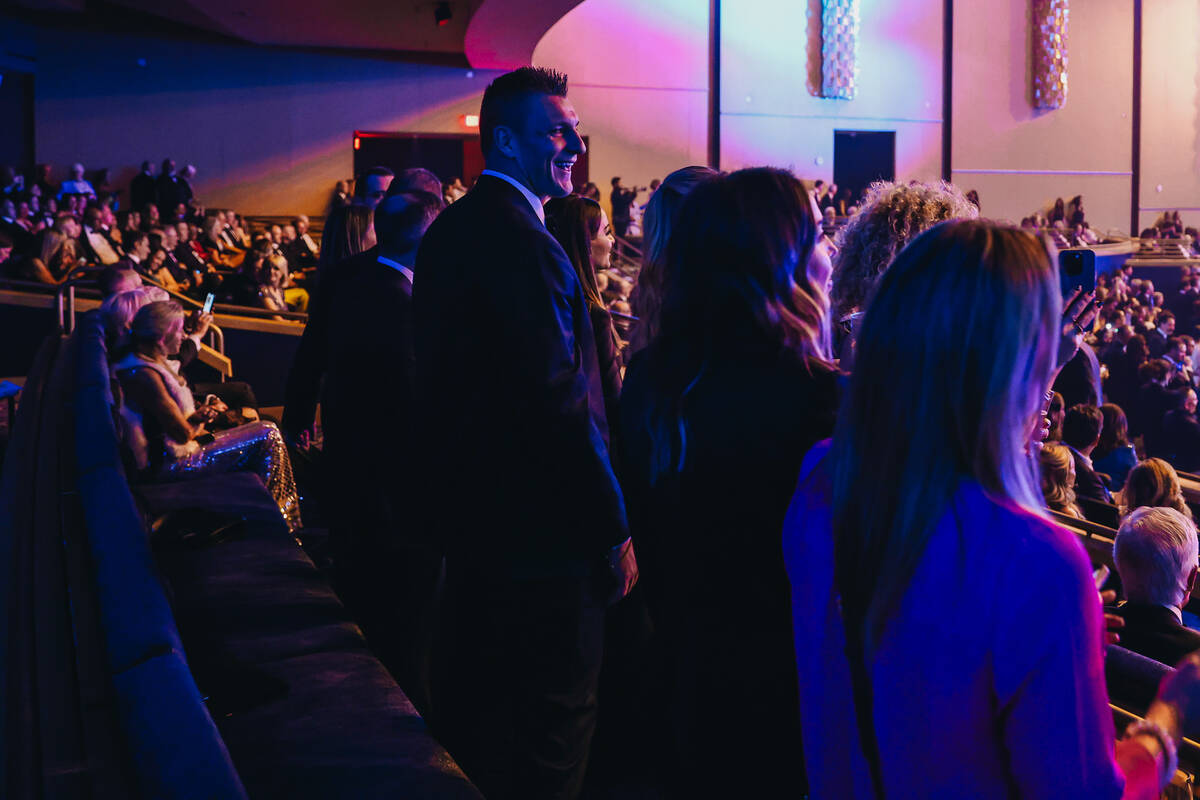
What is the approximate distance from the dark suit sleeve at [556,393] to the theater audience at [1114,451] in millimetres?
4208

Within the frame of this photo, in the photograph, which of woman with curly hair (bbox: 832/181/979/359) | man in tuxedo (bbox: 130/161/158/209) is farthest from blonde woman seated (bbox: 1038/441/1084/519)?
man in tuxedo (bbox: 130/161/158/209)

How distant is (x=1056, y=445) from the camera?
12.3 ft

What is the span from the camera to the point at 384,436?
7.93ft

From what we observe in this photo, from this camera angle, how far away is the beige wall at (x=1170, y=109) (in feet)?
62.8

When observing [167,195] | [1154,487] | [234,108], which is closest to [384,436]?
[1154,487]

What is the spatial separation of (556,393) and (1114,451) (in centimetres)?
442

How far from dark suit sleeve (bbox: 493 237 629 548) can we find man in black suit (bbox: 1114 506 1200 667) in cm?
128

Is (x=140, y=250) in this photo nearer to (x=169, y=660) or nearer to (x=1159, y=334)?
(x=169, y=660)

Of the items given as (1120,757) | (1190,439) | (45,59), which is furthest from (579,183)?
(1120,757)

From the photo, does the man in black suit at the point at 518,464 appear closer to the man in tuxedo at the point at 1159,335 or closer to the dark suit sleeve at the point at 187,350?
the dark suit sleeve at the point at 187,350

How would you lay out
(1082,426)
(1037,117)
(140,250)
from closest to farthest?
(1082,426) → (140,250) → (1037,117)

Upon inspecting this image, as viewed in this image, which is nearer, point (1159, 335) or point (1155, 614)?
point (1155, 614)

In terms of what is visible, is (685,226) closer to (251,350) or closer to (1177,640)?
(1177,640)

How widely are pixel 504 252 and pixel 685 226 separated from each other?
1.48ft
